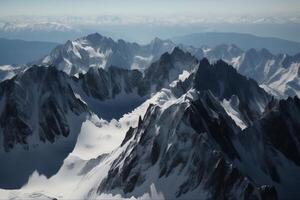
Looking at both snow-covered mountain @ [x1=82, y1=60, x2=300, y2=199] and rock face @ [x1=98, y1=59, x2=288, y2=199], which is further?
snow-covered mountain @ [x1=82, y1=60, x2=300, y2=199]

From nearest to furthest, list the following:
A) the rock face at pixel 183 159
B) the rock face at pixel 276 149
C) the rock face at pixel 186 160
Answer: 1. the rock face at pixel 183 159
2. the rock face at pixel 186 160
3. the rock face at pixel 276 149

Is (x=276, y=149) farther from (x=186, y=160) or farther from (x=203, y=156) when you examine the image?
(x=186, y=160)

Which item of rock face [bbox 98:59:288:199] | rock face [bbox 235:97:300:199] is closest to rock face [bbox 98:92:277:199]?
rock face [bbox 98:59:288:199]

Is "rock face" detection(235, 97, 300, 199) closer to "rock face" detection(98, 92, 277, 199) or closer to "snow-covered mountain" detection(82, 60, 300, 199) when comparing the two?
"snow-covered mountain" detection(82, 60, 300, 199)

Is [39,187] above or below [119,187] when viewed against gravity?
below

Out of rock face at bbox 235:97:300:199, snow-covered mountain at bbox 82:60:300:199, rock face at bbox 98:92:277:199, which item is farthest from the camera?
rock face at bbox 235:97:300:199

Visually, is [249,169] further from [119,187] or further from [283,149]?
[119,187]

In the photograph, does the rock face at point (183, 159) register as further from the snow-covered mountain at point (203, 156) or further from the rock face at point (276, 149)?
the rock face at point (276, 149)

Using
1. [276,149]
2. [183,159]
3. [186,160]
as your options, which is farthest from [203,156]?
[276,149]

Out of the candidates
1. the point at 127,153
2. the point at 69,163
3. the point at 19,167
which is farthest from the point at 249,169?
the point at 19,167

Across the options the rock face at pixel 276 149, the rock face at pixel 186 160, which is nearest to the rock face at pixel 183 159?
the rock face at pixel 186 160

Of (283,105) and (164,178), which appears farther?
(283,105)
